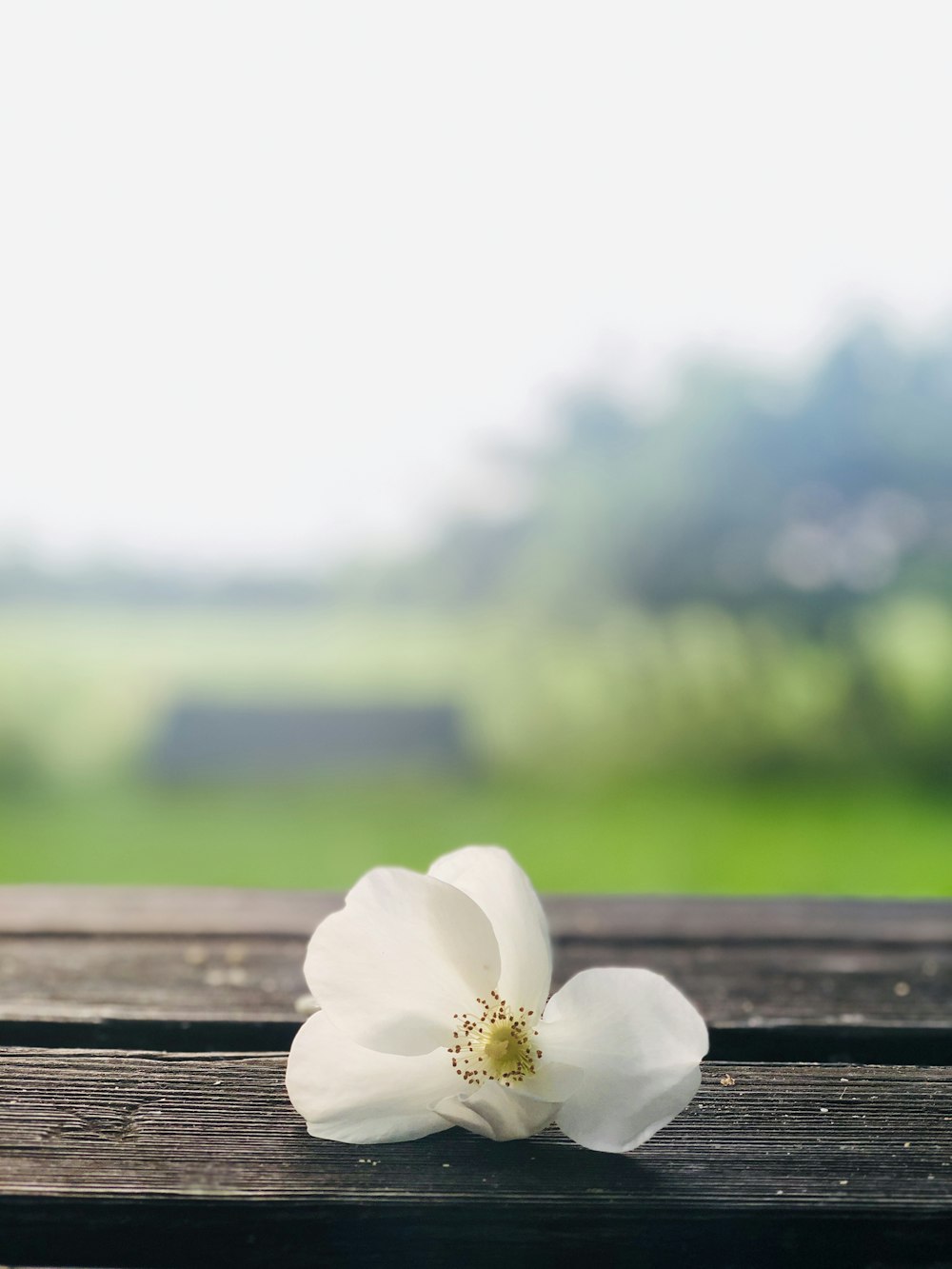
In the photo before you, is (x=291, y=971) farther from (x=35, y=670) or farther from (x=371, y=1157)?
(x=35, y=670)

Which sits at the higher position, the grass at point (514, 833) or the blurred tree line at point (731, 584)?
the blurred tree line at point (731, 584)

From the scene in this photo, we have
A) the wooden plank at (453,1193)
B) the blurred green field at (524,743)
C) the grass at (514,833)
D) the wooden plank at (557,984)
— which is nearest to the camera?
the wooden plank at (453,1193)

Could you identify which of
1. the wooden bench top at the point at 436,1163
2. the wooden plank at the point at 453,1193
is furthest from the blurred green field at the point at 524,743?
the wooden plank at the point at 453,1193

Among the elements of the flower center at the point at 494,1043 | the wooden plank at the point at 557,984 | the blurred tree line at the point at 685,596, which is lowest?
the wooden plank at the point at 557,984

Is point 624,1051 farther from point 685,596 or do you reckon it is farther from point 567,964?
point 685,596

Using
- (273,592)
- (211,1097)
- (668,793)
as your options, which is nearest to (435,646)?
(273,592)

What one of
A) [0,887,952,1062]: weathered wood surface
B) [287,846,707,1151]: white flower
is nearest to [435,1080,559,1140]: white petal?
[287,846,707,1151]: white flower

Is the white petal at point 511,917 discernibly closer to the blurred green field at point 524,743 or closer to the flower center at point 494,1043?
the flower center at point 494,1043
